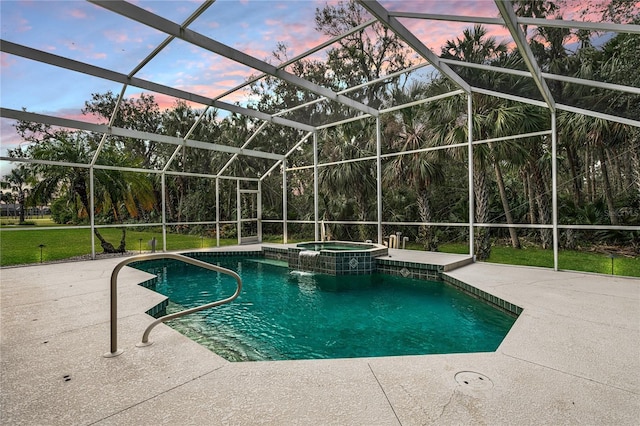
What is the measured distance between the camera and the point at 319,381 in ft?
7.55

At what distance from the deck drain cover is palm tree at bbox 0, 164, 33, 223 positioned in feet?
35.9

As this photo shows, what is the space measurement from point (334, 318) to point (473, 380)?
250 cm

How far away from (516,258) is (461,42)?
5.77 metres

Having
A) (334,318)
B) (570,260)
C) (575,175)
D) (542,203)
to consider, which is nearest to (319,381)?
(334,318)

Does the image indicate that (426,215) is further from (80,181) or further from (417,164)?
(80,181)

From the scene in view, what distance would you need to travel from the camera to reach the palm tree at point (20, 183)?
28.3 feet

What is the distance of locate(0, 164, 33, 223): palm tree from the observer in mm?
8633

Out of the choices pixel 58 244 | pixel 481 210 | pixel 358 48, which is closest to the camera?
pixel 481 210

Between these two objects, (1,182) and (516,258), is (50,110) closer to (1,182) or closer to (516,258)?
(1,182)

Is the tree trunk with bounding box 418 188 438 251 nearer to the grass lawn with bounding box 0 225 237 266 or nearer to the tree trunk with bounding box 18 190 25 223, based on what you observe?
the grass lawn with bounding box 0 225 237 266

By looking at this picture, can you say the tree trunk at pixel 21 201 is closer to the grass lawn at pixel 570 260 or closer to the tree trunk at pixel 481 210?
the tree trunk at pixel 481 210

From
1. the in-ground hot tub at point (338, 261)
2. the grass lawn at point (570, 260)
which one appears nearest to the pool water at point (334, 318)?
the in-ground hot tub at point (338, 261)

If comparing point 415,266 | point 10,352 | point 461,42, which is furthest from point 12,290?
point 461,42

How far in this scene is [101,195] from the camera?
9820 millimetres
